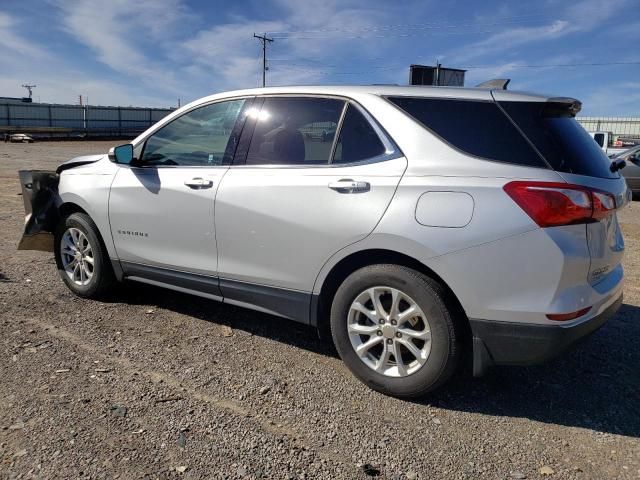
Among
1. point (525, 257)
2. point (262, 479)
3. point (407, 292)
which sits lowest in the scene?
point (262, 479)

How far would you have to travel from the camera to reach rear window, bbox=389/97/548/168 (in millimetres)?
2855

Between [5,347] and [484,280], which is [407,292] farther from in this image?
[5,347]

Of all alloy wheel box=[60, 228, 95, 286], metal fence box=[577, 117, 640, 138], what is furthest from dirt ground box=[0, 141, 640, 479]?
metal fence box=[577, 117, 640, 138]

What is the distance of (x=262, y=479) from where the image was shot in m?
2.44

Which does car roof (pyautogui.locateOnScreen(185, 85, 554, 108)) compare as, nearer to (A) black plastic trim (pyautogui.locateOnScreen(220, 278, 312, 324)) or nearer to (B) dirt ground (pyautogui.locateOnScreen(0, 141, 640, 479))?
(A) black plastic trim (pyautogui.locateOnScreen(220, 278, 312, 324))

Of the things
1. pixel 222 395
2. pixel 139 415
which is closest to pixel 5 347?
pixel 139 415

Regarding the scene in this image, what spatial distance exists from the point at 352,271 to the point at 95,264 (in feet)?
8.12

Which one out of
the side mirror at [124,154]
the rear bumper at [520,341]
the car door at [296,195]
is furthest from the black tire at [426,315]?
the side mirror at [124,154]

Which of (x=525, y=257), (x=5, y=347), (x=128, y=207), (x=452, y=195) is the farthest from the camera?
(x=128, y=207)

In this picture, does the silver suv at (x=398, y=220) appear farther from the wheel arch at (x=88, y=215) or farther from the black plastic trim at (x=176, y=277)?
the wheel arch at (x=88, y=215)

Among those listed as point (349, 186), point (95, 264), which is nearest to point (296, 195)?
point (349, 186)

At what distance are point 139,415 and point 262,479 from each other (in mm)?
879

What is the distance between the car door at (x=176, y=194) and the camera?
12.6ft

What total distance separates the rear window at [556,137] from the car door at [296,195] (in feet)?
2.26
